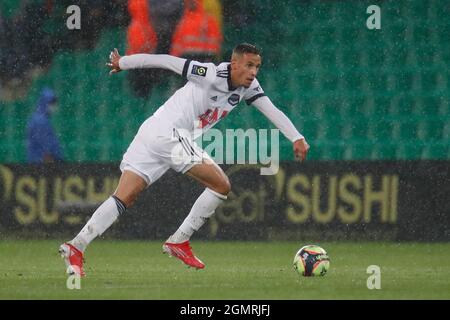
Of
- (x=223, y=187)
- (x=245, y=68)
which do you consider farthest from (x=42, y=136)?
(x=245, y=68)

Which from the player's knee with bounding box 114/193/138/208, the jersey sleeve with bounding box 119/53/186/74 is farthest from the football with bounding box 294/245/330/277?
the jersey sleeve with bounding box 119/53/186/74

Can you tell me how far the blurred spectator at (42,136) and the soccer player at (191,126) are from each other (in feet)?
11.5

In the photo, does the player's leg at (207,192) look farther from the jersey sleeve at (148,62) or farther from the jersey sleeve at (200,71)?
the jersey sleeve at (148,62)

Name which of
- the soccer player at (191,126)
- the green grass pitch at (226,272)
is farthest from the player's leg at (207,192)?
the green grass pitch at (226,272)

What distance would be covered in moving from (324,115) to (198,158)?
3.82 m

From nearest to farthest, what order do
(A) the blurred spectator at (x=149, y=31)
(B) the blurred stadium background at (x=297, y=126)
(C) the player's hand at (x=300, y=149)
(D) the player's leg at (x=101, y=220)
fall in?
(D) the player's leg at (x=101, y=220) < (C) the player's hand at (x=300, y=149) < (B) the blurred stadium background at (x=297, y=126) < (A) the blurred spectator at (x=149, y=31)

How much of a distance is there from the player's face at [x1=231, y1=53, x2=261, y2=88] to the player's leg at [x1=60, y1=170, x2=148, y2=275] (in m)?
0.99

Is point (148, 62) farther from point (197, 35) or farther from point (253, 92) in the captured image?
point (197, 35)

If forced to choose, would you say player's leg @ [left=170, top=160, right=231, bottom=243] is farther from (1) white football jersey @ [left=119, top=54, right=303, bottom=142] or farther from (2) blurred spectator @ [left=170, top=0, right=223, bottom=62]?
(2) blurred spectator @ [left=170, top=0, right=223, bottom=62]

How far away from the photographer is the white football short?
8.66 metres

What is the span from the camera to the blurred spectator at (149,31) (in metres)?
12.4

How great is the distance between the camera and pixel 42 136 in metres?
12.3

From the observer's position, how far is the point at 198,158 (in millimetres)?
8734

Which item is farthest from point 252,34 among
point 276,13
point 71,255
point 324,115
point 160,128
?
point 71,255
